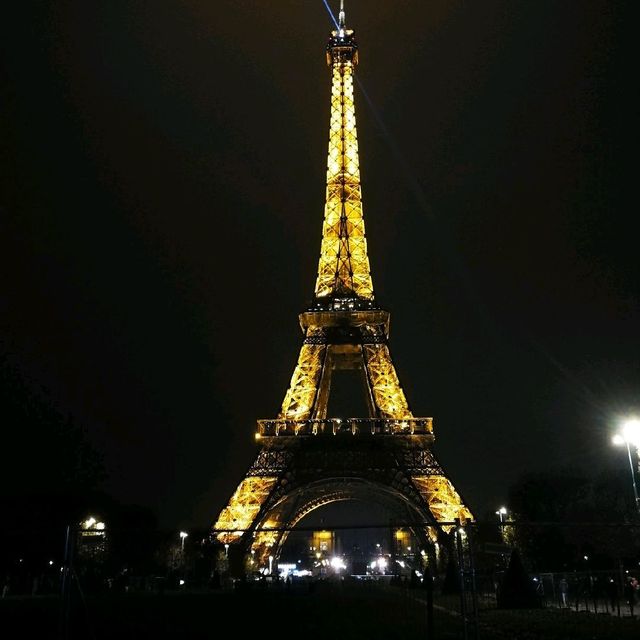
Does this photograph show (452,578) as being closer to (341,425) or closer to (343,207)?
(341,425)

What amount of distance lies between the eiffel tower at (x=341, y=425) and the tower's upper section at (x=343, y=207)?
8 centimetres

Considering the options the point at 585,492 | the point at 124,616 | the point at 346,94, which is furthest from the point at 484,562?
the point at 346,94

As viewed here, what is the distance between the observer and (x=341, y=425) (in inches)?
1902

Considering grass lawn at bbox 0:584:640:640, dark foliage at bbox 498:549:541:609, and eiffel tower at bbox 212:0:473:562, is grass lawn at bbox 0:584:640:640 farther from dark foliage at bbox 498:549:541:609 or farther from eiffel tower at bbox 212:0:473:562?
eiffel tower at bbox 212:0:473:562

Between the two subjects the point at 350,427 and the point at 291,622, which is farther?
the point at 350,427

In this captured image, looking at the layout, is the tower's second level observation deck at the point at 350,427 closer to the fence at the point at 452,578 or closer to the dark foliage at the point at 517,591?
the fence at the point at 452,578

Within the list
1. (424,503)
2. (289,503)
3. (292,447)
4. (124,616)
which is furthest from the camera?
(289,503)

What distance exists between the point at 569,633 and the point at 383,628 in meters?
4.44

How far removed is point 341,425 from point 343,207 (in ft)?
58.5

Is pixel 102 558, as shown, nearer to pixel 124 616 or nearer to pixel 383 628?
pixel 124 616

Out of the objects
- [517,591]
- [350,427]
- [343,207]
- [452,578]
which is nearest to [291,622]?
[517,591]

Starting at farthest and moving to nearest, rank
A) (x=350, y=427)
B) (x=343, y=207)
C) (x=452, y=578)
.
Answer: (x=343, y=207)
(x=350, y=427)
(x=452, y=578)

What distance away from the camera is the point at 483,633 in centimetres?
1773

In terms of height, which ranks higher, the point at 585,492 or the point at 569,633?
the point at 585,492
